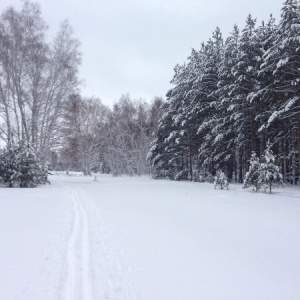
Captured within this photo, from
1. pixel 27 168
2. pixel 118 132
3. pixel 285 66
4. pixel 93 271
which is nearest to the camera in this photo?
pixel 93 271

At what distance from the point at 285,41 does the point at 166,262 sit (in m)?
15.3

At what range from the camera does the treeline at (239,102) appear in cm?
1678

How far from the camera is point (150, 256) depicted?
527 centimetres

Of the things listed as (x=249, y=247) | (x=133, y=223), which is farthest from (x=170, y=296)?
(x=133, y=223)

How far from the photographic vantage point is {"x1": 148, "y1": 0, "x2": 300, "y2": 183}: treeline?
55.1ft

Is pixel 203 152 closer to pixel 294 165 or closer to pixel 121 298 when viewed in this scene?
pixel 294 165

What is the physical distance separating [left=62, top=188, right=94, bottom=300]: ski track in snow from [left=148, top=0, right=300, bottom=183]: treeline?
1327 cm

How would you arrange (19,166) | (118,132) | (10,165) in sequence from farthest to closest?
(118,132) → (10,165) → (19,166)

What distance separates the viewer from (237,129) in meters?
22.0

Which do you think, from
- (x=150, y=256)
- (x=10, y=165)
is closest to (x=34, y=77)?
(x=10, y=165)

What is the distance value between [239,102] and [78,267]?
20.1m

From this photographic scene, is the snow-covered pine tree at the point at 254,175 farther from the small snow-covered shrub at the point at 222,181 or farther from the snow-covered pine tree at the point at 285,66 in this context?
Answer: the snow-covered pine tree at the point at 285,66

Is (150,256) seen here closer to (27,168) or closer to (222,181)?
(222,181)

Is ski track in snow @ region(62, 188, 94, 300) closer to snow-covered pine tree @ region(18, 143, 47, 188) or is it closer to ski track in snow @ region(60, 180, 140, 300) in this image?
ski track in snow @ region(60, 180, 140, 300)
